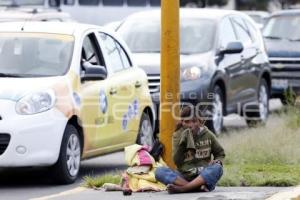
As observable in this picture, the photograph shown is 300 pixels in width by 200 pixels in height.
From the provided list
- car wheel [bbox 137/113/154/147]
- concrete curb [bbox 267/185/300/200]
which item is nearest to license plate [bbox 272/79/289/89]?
car wheel [bbox 137/113/154/147]

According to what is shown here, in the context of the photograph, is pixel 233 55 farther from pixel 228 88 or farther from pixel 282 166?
pixel 282 166

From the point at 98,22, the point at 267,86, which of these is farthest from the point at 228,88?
the point at 98,22

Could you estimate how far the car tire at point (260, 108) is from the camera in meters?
17.1

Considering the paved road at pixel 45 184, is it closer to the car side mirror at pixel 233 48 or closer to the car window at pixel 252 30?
the car side mirror at pixel 233 48

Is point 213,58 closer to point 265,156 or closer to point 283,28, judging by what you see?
point 265,156

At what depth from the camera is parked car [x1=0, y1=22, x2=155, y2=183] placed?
10.4 m

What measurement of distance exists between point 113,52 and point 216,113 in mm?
3204

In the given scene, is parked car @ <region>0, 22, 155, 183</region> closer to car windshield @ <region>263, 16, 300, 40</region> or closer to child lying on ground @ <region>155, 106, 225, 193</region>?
child lying on ground @ <region>155, 106, 225, 193</region>

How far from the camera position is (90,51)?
12156mm

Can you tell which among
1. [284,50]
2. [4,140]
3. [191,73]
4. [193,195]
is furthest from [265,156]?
[284,50]

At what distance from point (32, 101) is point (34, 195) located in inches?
37.6

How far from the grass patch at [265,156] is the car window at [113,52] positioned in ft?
5.23

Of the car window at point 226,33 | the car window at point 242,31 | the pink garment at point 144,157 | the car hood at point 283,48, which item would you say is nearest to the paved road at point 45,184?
the pink garment at point 144,157

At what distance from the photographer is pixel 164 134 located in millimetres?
9938
